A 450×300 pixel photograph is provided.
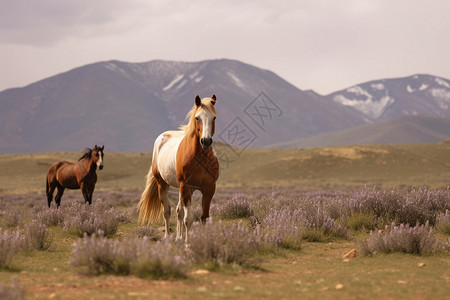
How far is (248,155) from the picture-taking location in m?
81.2

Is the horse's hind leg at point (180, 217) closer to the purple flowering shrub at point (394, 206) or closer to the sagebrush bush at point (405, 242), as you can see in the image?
the sagebrush bush at point (405, 242)

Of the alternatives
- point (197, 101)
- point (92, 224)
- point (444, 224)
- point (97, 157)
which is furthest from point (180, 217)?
point (97, 157)

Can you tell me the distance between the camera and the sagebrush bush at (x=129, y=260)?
5.92 meters

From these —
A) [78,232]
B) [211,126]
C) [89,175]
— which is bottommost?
[78,232]

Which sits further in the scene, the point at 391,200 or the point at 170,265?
the point at 391,200

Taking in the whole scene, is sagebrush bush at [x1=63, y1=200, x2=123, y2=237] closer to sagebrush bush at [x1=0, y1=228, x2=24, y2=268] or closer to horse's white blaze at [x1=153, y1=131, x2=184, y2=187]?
horse's white blaze at [x1=153, y1=131, x2=184, y2=187]

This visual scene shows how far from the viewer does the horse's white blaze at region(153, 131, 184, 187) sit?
8922 mm

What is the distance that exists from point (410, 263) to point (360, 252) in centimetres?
107

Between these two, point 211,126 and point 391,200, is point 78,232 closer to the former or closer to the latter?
point 211,126

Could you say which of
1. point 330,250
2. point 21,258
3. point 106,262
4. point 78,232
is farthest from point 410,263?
point 78,232

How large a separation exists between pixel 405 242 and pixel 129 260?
4402 mm

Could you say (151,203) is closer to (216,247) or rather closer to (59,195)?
(216,247)

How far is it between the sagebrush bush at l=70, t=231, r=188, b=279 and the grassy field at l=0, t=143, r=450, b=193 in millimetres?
52010

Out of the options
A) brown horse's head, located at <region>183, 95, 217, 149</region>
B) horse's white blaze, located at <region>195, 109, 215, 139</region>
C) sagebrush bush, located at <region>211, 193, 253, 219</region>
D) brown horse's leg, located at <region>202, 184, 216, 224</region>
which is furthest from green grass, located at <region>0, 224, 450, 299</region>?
sagebrush bush, located at <region>211, 193, 253, 219</region>
